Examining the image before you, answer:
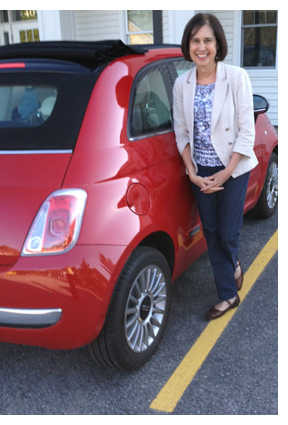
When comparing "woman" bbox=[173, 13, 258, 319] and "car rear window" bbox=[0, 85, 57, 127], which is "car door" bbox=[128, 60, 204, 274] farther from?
"car rear window" bbox=[0, 85, 57, 127]

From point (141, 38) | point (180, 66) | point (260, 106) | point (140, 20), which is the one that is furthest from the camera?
point (141, 38)

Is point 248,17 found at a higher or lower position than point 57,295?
higher

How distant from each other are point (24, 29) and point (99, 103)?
10908 mm

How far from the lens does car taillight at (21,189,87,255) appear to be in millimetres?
2068

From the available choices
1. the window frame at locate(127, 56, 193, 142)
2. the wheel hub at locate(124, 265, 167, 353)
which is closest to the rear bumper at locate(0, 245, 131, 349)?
the wheel hub at locate(124, 265, 167, 353)

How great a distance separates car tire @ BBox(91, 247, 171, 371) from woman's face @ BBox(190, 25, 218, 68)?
1.14m

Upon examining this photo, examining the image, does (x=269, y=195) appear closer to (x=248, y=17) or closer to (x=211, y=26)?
(x=211, y=26)

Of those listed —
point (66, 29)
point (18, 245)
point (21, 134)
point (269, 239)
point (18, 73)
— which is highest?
point (66, 29)

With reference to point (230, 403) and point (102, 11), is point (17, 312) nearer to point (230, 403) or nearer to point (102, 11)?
point (230, 403)

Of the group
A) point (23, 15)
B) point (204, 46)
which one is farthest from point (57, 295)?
point (23, 15)

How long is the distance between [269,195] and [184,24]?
20.4 feet

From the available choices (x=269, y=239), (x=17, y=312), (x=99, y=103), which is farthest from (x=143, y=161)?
(x=269, y=239)

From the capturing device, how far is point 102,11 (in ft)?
37.8

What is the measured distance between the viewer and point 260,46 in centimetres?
1045
